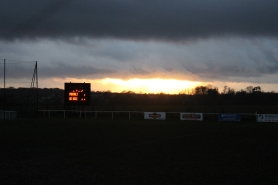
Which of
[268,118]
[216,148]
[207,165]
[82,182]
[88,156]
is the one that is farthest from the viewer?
[268,118]

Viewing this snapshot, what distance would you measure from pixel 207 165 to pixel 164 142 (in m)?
7.65

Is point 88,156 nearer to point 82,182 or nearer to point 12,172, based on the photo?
point 12,172

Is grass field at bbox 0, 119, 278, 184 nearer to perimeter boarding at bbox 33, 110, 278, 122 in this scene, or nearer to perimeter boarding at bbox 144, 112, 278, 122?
perimeter boarding at bbox 144, 112, 278, 122

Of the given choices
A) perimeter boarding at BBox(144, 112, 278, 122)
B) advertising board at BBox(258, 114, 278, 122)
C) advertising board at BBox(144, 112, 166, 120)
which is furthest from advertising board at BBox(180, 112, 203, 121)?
advertising board at BBox(258, 114, 278, 122)

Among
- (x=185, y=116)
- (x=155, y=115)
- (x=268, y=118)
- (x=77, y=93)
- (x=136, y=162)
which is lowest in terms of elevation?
(x=136, y=162)

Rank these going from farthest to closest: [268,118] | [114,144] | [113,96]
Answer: [113,96]
[268,118]
[114,144]

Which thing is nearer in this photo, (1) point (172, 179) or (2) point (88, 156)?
(1) point (172, 179)

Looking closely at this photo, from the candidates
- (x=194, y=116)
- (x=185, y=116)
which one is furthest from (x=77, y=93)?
(x=194, y=116)

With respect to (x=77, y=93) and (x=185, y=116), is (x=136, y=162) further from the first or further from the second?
(x=185, y=116)

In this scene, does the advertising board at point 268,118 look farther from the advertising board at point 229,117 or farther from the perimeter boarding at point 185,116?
the advertising board at point 229,117

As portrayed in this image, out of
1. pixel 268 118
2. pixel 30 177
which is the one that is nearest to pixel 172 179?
pixel 30 177

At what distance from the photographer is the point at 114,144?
20078 millimetres

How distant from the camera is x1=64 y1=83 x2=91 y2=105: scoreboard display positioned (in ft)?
145

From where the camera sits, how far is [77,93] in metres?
44.2
